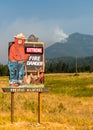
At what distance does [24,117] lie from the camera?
16.8m

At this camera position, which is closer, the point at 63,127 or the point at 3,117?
the point at 63,127

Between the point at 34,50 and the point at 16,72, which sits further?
the point at 34,50

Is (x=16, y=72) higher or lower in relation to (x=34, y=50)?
lower

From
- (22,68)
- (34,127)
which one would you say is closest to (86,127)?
(34,127)

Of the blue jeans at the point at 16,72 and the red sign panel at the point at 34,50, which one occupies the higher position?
the red sign panel at the point at 34,50

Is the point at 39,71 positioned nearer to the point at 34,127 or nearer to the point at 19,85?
the point at 19,85

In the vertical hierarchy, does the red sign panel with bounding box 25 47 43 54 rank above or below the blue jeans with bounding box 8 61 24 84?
above

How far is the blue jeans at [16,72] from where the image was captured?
14477mm

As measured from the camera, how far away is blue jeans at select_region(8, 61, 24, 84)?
14.5 m

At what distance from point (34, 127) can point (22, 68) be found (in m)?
2.06

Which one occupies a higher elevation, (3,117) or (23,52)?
(23,52)

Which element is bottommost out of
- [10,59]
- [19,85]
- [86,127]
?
[86,127]

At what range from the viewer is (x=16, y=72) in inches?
571

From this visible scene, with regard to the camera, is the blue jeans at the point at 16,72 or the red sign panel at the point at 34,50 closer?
the blue jeans at the point at 16,72
